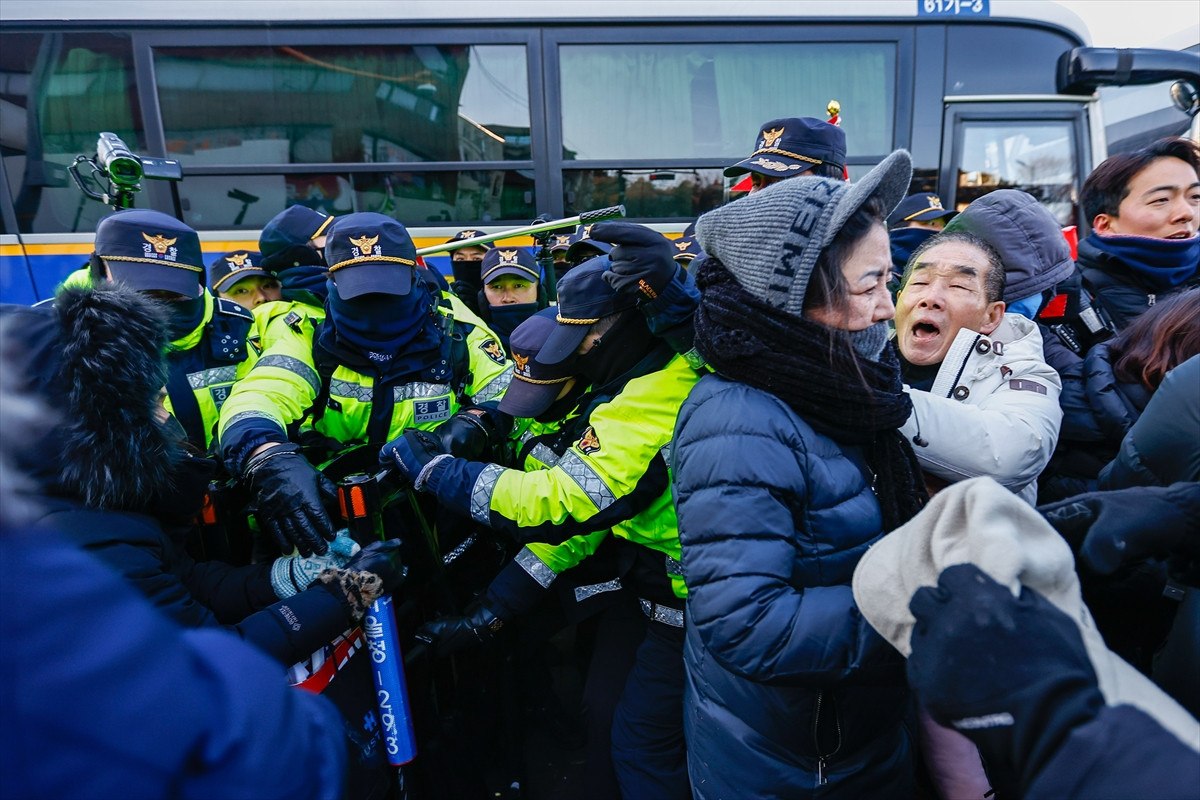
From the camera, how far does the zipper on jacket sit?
1.23m

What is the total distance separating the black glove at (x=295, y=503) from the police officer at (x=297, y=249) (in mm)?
1384

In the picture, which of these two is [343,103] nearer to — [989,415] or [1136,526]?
[989,415]

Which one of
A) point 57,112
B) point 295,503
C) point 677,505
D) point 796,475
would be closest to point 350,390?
point 295,503

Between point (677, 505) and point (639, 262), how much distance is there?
669mm

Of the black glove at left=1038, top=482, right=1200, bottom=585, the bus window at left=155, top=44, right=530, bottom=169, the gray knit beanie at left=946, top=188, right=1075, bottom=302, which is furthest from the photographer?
the bus window at left=155, top=44, right=530, bottom=169

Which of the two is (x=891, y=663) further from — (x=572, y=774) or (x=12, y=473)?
(x=572, y=774)

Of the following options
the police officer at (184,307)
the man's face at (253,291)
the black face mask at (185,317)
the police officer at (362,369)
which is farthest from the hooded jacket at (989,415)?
the man's face at (253,291)

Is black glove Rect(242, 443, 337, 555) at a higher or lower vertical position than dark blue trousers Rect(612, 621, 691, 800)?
higher

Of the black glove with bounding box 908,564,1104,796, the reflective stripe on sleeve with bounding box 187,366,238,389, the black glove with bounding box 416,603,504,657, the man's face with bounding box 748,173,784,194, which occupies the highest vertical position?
the man's face with bounding box 748,173,784,194

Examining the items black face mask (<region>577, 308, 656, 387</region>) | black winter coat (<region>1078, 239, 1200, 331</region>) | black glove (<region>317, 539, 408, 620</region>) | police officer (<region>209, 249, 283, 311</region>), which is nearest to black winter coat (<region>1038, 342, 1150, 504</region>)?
black winter coat (<region>1078, 239, 1200, 331</region>)

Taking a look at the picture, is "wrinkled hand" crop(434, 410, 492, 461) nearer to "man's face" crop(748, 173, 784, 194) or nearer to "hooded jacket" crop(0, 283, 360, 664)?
"hooded jacket" crop(0, 283, 360, 664)

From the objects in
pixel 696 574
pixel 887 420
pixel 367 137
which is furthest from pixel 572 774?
pixel 367 137

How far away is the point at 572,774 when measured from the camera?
267 centimetres

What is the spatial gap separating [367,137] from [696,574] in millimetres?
4045
